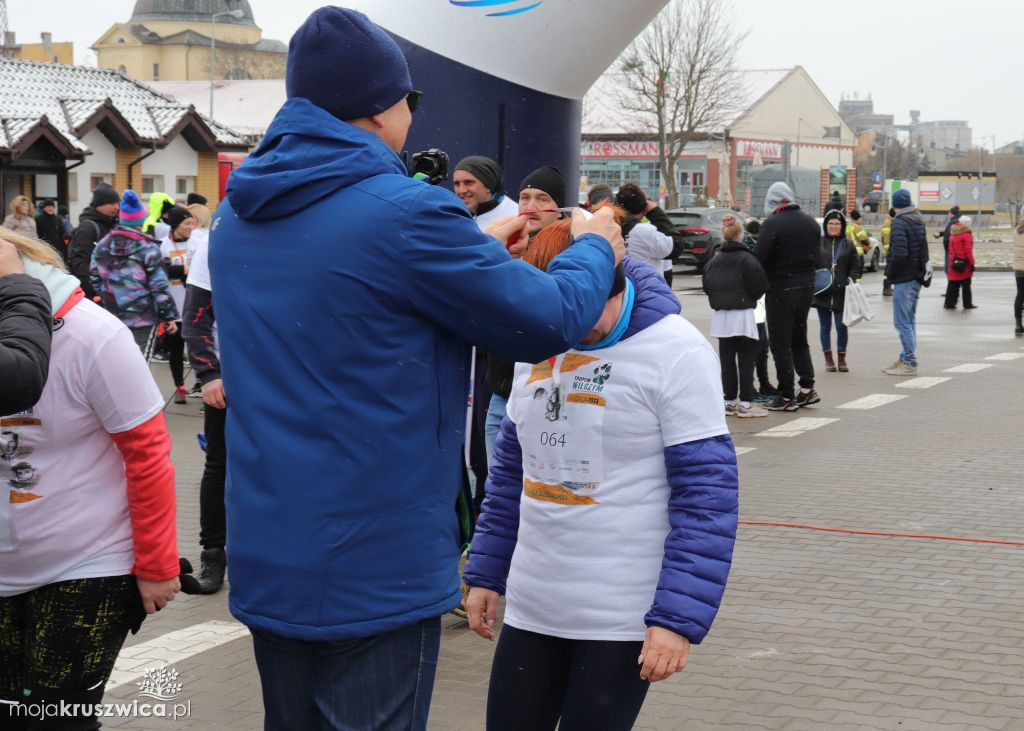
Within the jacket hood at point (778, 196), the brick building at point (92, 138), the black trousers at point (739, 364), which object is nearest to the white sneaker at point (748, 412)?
the black trousers at point (739, 364)

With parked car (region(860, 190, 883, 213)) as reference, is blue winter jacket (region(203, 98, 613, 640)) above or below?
below

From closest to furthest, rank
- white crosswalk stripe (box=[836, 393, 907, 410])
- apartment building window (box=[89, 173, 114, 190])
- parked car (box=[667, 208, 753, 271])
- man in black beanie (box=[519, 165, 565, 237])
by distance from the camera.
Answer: man in black beanie (box=[519, 165, 565, 237]), white crosswalk stripe (box=[836, 393, 907, 410]), parked car (box=[667, 208, 753, 271]), apartment building window (box=[89, 173, 114, 190])

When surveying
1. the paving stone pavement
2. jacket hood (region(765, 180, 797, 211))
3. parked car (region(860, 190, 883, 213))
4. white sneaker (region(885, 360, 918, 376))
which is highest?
parked car (region(860, 190, 883, 213))

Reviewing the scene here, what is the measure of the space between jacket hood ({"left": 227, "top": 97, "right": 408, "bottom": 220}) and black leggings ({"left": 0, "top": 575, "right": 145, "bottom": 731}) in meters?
1.25

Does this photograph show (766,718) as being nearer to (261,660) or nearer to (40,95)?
(261,660)

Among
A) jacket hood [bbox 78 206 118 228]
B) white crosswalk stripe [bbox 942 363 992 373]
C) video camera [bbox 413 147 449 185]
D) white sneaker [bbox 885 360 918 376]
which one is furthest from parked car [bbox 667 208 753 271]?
video camera [bbox 413 147 449 185]

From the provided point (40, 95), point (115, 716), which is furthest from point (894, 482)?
point (40, 95)

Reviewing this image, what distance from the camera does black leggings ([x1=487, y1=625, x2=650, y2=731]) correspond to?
3.02 m

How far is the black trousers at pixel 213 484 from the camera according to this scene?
6.48m

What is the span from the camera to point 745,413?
40.9 feet

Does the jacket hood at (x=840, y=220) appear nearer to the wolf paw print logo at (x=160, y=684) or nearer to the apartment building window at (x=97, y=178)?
the wolf paw print logo at (x=160, y=684)

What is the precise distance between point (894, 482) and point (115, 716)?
607 cm

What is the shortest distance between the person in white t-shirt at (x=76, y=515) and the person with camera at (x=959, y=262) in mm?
19418

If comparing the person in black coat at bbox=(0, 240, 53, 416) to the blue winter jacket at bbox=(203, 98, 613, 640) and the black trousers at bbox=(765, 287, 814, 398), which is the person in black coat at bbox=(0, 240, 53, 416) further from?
the black trousers at bbox=(765, 287, 814, 398)
